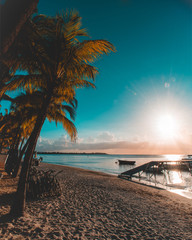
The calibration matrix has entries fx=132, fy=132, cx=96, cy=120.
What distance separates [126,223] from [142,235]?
0.79 metres

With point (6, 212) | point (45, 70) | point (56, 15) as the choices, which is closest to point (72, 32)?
point (56, 15)

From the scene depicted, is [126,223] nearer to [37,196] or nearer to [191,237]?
[191,237]

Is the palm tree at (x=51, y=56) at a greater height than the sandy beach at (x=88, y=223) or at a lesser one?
greater

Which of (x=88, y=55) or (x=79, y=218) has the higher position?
(x=88, y=55)

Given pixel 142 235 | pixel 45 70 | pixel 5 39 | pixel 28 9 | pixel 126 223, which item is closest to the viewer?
pixel 5 39

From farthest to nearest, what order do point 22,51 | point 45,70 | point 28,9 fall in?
point 45,70
point 22,51
point 28,9

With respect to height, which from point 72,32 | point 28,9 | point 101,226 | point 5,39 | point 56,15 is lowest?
point 101,226

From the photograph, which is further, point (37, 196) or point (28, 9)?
point (37, 196)

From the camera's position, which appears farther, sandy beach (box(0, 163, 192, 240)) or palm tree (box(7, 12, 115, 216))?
palm tree (box(7, 12, 115, 216))

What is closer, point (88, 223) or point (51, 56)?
point (88, 223)

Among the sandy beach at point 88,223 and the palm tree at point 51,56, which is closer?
the sandy beach at point 88,223

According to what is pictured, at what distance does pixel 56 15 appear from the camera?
15.8 feet

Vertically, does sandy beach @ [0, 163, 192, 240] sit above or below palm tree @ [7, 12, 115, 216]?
below

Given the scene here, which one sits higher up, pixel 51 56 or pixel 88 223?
pixel 51 56
